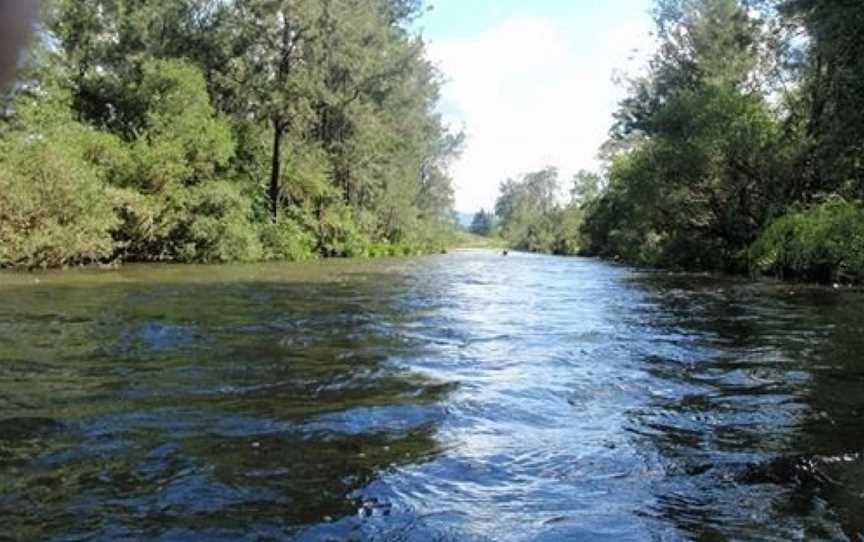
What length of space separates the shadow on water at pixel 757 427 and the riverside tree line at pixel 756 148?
698 centimetres

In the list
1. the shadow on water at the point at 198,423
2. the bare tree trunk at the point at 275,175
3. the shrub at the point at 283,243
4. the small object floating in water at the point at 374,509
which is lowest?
the small object floating in water at the point at 374,509

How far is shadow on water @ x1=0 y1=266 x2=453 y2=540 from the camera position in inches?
180

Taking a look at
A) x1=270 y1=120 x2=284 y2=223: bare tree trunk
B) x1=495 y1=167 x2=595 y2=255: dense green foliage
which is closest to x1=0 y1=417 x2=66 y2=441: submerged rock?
x1=270 y1=120 x2=284 y2=223: bare tree trunk

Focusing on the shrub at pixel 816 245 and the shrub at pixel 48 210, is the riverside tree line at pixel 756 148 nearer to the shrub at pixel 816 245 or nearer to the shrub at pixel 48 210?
the shrub at pixel 816 245

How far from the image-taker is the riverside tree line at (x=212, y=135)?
25094 mm

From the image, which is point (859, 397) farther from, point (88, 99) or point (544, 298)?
point (88, 99)

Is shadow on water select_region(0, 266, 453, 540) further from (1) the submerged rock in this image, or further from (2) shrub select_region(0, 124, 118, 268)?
(2) shrub select_region(0, 124, 118, 268)

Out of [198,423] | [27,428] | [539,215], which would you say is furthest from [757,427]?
[539,215]

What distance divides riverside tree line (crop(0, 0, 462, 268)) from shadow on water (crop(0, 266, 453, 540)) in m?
11.2

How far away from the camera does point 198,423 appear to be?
644cm

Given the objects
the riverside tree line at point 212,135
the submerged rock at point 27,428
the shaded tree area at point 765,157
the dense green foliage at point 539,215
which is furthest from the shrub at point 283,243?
the dense green foliage at point 539,215

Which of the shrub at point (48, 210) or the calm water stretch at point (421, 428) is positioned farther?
the shrub at point (48, 210)

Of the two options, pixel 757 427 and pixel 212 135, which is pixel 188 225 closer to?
pixel 212 135

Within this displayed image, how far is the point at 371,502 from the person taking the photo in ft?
16.0
